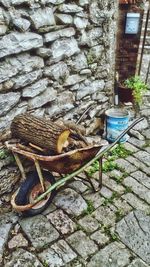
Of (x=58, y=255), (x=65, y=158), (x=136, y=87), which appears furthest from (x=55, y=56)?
(x=136, y=87)

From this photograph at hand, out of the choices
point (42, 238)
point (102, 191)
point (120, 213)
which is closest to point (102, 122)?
point (102, 191)

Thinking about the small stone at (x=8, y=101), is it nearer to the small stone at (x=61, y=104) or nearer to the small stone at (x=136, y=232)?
the small stone at (x=61, y=104)

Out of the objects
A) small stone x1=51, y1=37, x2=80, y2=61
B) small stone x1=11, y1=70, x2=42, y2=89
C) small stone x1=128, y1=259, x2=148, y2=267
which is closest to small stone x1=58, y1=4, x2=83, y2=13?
small stone x1=51, y1=37, x2=80, y2=61

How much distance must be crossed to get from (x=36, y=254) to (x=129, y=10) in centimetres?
425

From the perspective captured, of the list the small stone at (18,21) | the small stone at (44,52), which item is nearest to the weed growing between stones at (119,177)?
the small stone at (44,52)

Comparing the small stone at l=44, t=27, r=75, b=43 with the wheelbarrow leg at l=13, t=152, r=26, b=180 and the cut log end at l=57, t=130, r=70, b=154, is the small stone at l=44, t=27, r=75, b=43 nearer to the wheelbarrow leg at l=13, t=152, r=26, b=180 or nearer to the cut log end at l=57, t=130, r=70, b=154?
the cut log end at l=57, t=130, r=70, b=154

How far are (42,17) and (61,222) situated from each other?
2224 millimetres

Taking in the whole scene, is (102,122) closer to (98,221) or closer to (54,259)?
(98,221)

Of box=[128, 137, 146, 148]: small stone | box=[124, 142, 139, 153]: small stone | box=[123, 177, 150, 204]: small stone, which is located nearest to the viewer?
box=[123, 177, 150, 204]: small stone

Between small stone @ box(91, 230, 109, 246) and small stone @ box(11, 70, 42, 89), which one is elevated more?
small stone @ box(11, 70, 42, 89)

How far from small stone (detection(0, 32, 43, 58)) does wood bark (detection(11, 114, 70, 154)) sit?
0.69m

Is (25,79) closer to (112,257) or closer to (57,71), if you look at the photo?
(57,71)

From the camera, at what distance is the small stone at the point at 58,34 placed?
345 centimetres

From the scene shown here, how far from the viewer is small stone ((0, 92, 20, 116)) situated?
3.19 m
